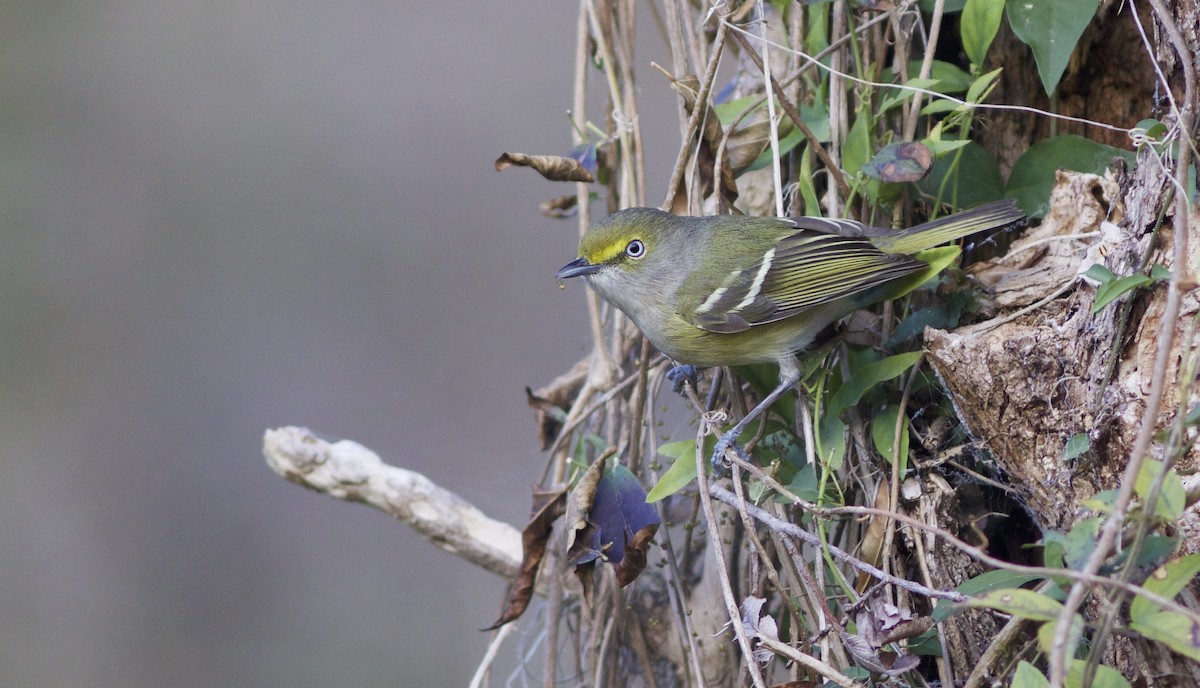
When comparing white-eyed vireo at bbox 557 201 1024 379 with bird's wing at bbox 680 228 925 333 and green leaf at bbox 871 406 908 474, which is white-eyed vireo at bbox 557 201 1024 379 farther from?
green leaf at bbox 871 406 908 474

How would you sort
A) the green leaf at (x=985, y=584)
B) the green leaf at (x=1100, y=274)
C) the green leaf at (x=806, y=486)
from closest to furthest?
the green leaf at (x=985, y=584), the green leaf at (x=1100, y=274), the green leaf at (x=806, y=486)

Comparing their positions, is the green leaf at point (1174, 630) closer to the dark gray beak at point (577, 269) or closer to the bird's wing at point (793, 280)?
the bird's wing at point (793, 280)

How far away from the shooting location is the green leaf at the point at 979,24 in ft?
6.61

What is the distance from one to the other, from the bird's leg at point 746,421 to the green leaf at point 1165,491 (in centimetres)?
93

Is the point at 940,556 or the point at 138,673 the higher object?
the point at 940,556

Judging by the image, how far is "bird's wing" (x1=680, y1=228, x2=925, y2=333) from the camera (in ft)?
7.16

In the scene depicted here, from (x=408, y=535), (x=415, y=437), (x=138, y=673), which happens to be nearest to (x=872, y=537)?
(x=415, y=437)

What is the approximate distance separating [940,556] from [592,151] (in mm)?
1371

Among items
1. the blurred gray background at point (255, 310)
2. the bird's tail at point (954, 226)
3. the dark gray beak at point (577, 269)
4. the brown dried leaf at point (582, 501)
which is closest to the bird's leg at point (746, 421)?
the brown dried leaf at point (582, 501)

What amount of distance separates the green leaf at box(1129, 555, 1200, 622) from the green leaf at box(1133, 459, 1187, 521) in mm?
81

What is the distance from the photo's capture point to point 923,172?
1.96 m

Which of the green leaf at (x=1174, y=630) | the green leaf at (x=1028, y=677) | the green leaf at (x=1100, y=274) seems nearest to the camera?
the green leaf at (x=1174, y=630)

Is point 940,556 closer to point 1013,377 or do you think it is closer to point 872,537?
point 872,537

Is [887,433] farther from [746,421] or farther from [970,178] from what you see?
A: [970,178]
